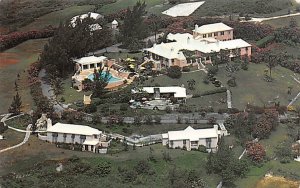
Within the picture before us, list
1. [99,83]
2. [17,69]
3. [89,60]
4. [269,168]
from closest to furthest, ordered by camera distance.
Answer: [269,168], [99,83], [89,60], [17,69]

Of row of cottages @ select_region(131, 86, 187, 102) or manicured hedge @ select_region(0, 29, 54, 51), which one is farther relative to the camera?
manicured hedge @ select_region(0, 29, 54, 51)

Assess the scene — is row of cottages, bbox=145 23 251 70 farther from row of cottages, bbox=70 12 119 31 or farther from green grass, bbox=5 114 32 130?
green grass, bbox=5 114 32 130

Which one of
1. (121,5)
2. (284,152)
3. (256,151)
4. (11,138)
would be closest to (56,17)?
(121,5)

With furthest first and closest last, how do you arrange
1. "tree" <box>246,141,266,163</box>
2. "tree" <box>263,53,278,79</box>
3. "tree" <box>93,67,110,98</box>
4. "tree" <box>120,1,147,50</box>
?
1. "tree" <box>120,1,147,50</box>
2. "tree" <box>263,53,278,79</box>
3. "tree" <box>93,67,110,98</box>
4. "tree" <box>246,141,266,163</box>

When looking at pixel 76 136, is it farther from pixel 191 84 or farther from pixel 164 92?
pixel 191 84

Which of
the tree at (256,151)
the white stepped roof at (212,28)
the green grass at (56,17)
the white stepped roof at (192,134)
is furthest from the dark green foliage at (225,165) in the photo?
the green grass at (56,17)

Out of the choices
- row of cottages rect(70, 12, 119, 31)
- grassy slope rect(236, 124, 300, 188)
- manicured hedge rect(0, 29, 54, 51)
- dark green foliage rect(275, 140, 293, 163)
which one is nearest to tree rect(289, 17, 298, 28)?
row of cottages rect(70, 12, 119, 31)
